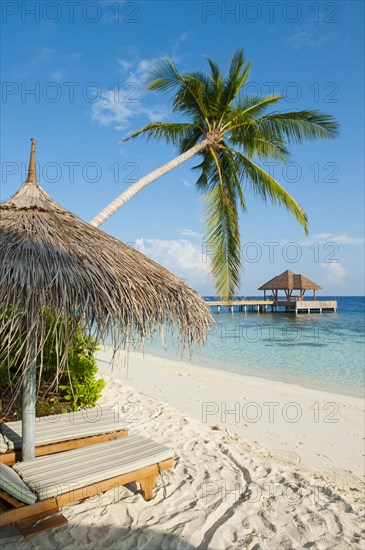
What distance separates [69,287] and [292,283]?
139 ft

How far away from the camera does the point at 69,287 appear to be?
2971mm

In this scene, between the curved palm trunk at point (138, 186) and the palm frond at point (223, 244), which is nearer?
the curved palm trunk at point (138, 186)

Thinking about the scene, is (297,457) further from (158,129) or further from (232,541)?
(158,129)

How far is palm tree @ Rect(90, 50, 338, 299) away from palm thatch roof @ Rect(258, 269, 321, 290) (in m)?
34.2

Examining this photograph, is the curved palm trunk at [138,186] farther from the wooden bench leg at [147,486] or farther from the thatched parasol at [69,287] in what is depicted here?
the wooden bench leg at [147,486]

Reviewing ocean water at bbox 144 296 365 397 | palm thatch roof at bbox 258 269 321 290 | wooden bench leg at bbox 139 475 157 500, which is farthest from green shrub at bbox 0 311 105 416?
palm thatch roof at bbox 258 269 321 290

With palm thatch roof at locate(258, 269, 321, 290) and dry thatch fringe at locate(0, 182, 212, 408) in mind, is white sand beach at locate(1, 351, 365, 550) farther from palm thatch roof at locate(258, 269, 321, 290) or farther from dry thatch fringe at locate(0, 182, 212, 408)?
palm thatch roof at locate(258, 269, 321, 290)

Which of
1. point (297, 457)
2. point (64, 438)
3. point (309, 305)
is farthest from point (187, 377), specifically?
point (309, 305)

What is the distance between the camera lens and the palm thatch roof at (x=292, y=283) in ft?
140

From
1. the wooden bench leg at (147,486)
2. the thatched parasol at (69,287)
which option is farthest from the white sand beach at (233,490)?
the thatched parasol at (69,287)

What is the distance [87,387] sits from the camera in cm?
514

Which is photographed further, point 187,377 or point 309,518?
point 187,377

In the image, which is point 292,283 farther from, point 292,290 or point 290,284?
point 292,290

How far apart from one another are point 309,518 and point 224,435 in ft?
8.01
